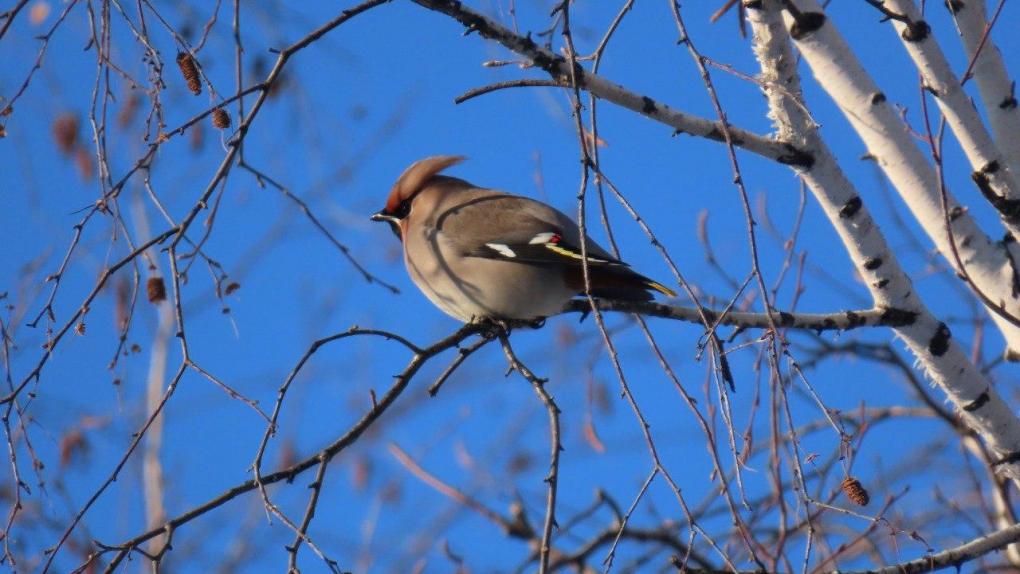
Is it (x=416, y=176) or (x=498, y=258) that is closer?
(x=498, y=258)

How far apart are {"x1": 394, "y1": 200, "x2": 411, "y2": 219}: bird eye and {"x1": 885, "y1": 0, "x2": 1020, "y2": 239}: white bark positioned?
86.3 inches

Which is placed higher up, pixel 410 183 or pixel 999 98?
pixel 410 183

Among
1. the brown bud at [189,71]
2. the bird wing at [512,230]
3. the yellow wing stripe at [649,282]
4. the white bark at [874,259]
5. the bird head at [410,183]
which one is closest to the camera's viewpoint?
the brown bud at [189,71]

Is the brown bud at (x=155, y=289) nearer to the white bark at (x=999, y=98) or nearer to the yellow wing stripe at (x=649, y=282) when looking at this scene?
the yellow wing stripe at (x=649, y=282)

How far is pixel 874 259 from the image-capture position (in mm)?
3473

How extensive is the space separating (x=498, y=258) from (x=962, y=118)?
65.4 inches

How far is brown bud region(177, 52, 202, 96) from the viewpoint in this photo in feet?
9.92

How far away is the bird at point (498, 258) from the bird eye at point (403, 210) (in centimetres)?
5

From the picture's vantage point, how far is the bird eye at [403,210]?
16.2ft

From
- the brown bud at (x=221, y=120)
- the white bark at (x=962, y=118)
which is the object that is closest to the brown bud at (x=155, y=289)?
the brown bud at (x=221, y=120)

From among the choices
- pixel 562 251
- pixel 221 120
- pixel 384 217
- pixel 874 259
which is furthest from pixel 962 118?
pixel 384 217

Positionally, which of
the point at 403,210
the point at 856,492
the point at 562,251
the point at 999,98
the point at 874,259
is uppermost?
the point at 403,210

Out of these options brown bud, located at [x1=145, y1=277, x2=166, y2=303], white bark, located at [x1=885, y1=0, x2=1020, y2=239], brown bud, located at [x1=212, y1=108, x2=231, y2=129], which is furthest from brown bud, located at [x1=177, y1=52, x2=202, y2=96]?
white bark, located at [x1=885, y1=0, x2=1020, y2=239]

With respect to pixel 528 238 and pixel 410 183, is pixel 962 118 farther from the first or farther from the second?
pixel 410 183
